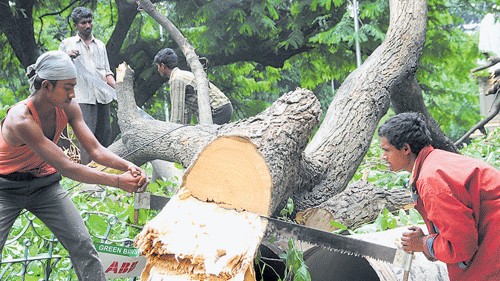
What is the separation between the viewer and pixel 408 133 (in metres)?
3.62

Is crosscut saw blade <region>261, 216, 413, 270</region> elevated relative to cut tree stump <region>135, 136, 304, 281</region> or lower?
lower

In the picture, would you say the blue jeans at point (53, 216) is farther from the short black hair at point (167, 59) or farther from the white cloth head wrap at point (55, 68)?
the short black hair at point (167, 59)

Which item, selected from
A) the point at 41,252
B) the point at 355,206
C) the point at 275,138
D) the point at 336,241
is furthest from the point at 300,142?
the point at 41,252

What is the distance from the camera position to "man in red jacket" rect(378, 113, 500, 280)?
329cm

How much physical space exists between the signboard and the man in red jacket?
68.9 inches

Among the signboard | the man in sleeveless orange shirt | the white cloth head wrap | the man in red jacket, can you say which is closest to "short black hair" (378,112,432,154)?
the man in red jacket

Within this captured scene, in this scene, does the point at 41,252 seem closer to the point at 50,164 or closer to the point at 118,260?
the point at 118,260

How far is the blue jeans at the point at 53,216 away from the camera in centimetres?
429

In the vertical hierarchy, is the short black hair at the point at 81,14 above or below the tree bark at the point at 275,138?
above

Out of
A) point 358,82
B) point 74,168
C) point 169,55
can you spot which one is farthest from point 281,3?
point 74,168

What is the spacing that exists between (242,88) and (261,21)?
2.86m

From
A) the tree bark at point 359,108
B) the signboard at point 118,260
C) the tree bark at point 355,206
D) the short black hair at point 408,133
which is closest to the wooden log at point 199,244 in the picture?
the signboard at point 118,260

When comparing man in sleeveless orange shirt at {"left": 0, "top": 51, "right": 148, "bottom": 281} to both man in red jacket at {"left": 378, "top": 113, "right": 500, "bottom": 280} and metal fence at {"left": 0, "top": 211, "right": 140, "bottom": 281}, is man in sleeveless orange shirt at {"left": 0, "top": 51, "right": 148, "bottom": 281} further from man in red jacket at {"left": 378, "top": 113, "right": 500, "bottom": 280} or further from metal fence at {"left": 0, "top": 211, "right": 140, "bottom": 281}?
man in red jacket at {"left": 378, "top": 113, "right": 500, "bottom": 280}

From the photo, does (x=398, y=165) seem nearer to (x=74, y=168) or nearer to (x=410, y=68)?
(x=74, y=168)
